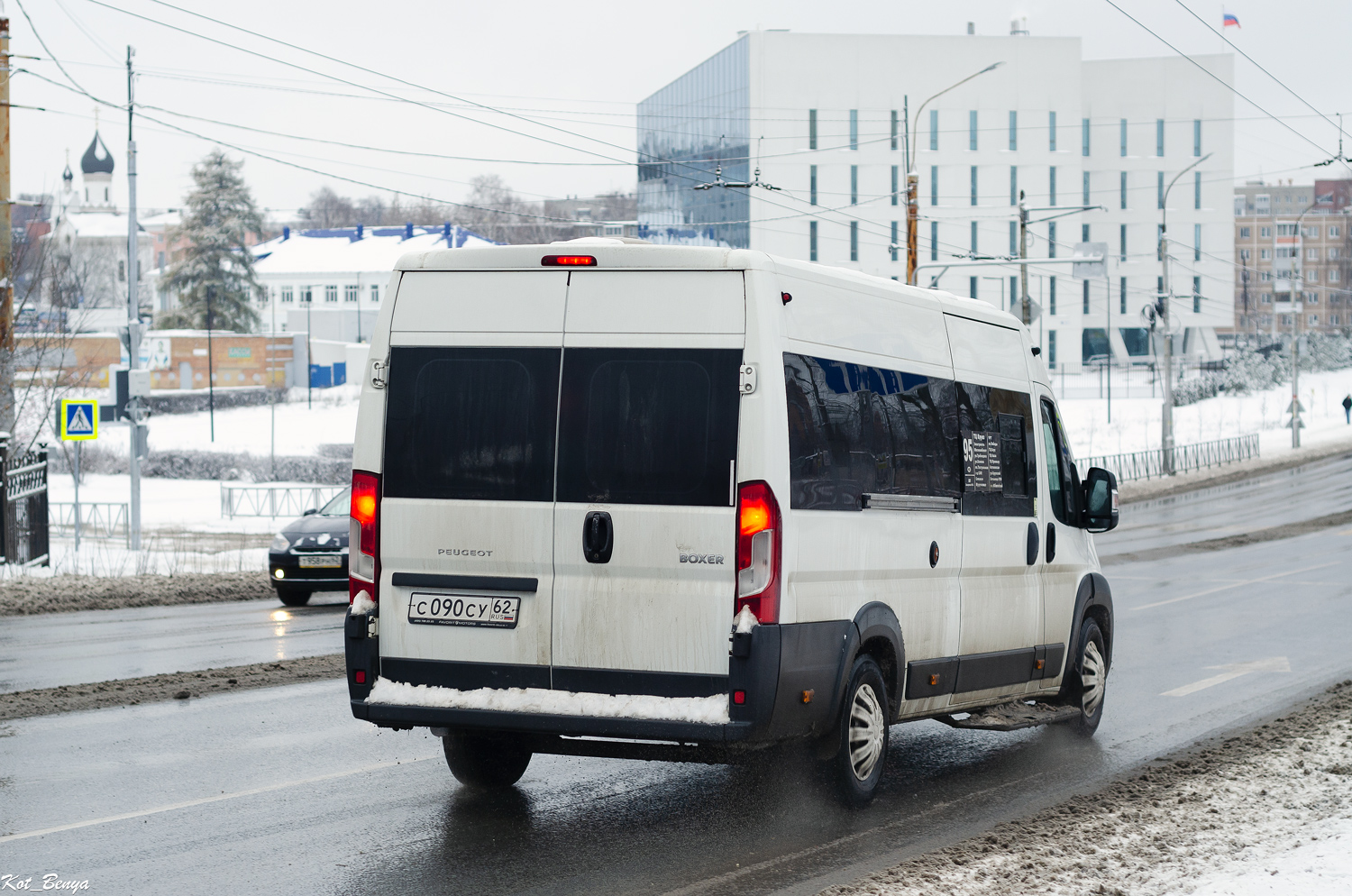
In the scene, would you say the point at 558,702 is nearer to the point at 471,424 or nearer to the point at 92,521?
the point at 471,424

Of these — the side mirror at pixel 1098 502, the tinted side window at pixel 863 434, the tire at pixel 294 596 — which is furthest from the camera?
the tire at pixel 294 596

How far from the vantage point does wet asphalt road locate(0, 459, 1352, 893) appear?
6094 mm

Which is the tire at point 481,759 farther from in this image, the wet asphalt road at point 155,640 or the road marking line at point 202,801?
the wet asphalt road at point 155,640

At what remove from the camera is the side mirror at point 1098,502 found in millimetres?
9405

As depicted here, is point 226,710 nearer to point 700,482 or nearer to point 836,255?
point 700,482

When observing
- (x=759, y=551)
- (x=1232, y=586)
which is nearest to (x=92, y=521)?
(x=1232, y=586)

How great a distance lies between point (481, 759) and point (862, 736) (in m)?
1.92

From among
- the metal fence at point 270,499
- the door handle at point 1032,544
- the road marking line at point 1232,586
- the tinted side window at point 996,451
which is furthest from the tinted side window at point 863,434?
A: the metal fence at point 270,499

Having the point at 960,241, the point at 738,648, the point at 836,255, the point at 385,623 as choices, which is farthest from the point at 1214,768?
the point at 960,241

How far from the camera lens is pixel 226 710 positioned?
→ 10.0 metres

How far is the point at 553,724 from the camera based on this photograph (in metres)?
6.52

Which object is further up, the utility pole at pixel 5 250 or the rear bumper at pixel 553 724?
the utility pole at pixel 5 250

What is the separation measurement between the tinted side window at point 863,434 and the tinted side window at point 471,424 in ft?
3.61

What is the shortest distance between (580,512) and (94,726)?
4421mm
